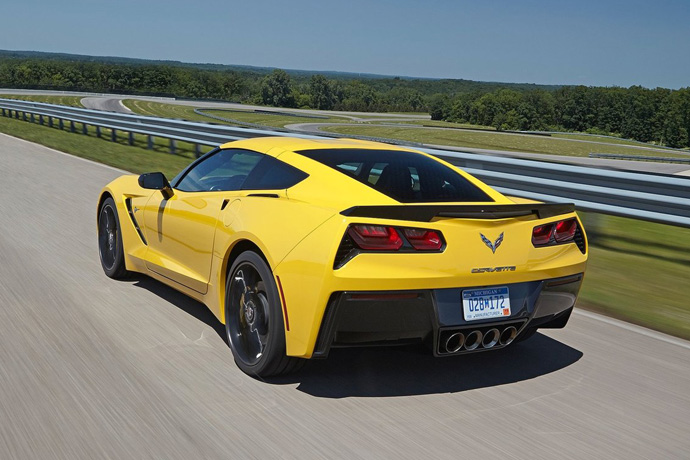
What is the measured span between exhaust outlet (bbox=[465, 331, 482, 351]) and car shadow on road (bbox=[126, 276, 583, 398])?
21cm

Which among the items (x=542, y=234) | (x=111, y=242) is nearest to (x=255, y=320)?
(x=542, y=234)

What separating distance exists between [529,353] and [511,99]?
360 ft

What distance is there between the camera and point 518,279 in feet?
13.9

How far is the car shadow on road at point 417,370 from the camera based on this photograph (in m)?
4.29

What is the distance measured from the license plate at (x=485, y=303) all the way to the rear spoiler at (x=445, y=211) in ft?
1.26

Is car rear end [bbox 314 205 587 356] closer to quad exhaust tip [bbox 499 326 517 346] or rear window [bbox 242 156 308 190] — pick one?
quad exhaust tip [bbox 499 326 517 346]

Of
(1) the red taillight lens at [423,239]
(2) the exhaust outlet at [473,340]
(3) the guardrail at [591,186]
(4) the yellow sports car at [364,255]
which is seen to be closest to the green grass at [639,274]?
(3) the guardrail at [591,186]

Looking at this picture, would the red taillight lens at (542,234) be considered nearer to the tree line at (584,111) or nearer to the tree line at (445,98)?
the tree line at (445,98)

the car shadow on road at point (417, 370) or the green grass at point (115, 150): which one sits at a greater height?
the car shadow on road at point (417, 370)

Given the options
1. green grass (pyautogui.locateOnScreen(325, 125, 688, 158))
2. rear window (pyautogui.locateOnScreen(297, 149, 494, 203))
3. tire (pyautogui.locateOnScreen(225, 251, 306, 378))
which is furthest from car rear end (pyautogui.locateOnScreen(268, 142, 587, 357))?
green grass (pyautogui.locateOnScreen(325, 125, 688, 158))

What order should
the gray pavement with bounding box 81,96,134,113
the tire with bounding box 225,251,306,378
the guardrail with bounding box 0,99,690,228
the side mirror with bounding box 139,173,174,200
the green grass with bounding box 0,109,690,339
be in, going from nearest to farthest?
the tire with bounding box 225,251,306,378, the side mirror with bounding box 139,173,174,200, the green grass with bounding box 0,109,690,339, the guardrail with bounding box 0,99,690,228, the gray pavement with bounding box 81,96,134,113

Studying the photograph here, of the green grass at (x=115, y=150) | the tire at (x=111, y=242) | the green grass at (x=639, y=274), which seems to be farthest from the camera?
the green grass at (x=115, y=150)

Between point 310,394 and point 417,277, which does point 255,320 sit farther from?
point 417,277

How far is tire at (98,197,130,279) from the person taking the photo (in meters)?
6.51
